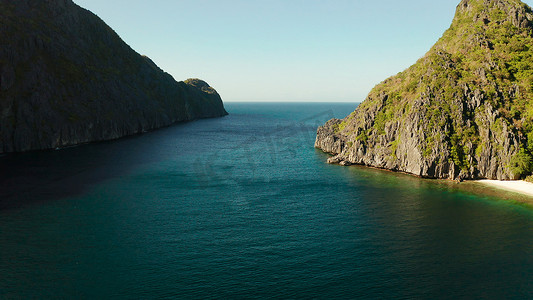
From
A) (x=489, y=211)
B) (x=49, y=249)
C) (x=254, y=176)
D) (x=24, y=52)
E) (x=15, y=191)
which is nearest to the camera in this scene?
(x=49, y=249)

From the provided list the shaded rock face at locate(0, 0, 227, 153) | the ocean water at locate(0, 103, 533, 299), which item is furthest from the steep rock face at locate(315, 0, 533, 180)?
the shaded rock face at locate(0, 0, 227, 153)

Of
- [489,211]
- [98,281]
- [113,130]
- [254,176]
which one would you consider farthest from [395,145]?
[113,130]

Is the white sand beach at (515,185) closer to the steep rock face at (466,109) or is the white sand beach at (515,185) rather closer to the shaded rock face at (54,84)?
the steep rock face at (466,109)

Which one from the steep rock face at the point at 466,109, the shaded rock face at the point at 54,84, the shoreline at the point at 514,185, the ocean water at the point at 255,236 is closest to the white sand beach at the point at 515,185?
the shoreline at the point at 514,185

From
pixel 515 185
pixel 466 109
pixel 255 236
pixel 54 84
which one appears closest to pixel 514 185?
pixel 515 185

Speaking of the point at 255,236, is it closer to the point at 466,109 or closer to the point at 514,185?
the point at 514,185

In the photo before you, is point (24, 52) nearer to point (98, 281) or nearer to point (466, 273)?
point (98, 281)

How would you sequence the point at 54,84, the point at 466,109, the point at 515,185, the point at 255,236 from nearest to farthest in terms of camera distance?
1. the point at 255,236
2. the point at 515,185
3. the point at 466,109
4. the point at 54,84
